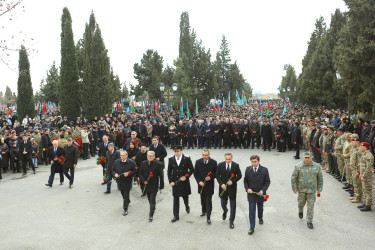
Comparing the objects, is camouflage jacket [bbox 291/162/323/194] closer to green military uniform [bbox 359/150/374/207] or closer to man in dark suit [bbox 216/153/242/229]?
man in dark suit [bbox 216/153/242/229]

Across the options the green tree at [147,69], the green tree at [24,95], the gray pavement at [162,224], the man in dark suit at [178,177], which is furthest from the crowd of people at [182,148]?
the green tree at [147,69]

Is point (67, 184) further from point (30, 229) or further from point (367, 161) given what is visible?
point (367, 161)

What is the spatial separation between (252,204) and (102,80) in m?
23.4

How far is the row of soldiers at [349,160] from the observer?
26.8 feet

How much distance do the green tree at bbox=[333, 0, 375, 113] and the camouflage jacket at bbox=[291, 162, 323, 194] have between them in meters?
9.97

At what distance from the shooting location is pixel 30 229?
747 cm

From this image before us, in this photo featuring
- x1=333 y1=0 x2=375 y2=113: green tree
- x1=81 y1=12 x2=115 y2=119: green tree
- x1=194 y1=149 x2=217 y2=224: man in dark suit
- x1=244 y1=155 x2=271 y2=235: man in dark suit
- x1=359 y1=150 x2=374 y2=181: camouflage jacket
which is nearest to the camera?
x1=244 y1=155 x2=271 y2=235: man in dark suit

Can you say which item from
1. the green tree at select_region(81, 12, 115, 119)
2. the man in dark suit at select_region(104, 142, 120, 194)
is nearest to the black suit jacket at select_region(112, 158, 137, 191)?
the man in dark suit at select_region(104, 142, 120, 194)

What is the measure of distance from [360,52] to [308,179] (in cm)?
1024

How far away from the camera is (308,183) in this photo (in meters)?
7.19

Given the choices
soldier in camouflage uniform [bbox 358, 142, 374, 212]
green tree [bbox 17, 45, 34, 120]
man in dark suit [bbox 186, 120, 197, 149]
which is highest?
green tree [bbox 17, 45, 34, 120]

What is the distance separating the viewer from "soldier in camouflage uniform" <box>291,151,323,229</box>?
714 cm

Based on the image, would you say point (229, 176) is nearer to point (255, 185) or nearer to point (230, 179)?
point (230, 179)

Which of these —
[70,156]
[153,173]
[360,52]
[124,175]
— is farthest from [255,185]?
[360,52]
